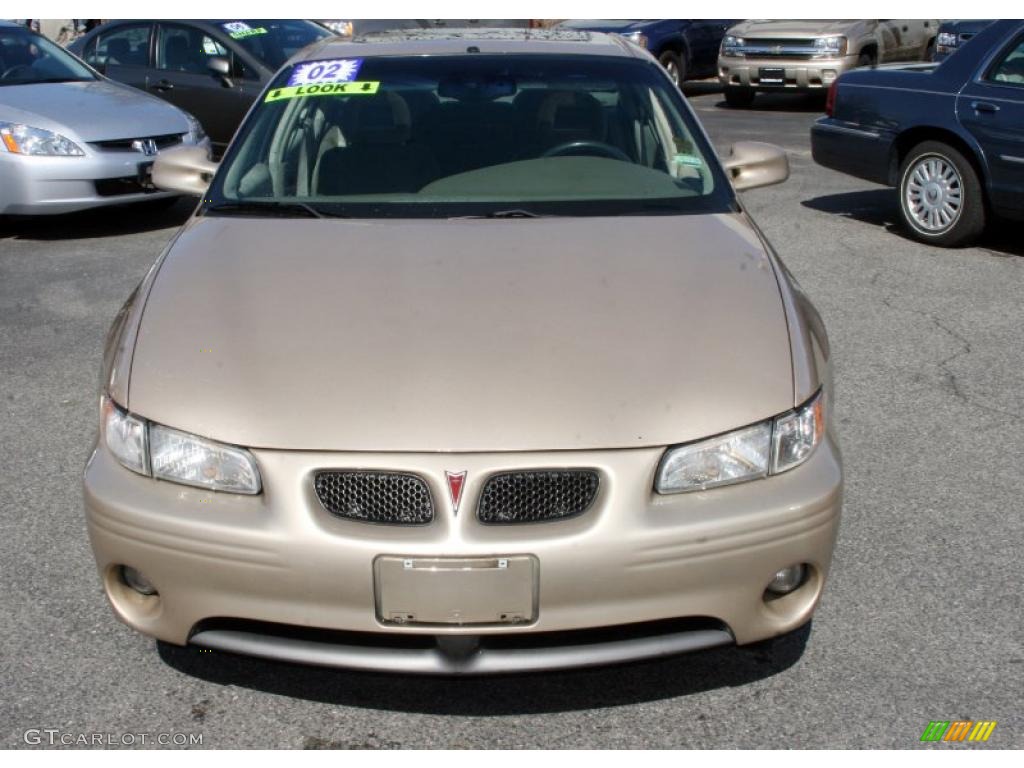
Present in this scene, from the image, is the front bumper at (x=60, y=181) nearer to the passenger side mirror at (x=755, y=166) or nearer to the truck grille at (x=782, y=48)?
the passenger side mirror at (x=755, y=166)

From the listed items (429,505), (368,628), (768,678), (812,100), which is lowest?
(812,100)

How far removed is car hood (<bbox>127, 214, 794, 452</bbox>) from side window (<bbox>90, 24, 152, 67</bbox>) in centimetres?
892

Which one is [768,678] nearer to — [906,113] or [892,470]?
[892,470]

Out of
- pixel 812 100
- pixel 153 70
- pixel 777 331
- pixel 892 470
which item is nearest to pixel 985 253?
pixel 892 470

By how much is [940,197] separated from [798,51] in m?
7.94

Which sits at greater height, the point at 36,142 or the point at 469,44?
the point at 469,44

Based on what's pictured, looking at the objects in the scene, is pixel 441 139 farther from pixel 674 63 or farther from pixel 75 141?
pixel 674 63

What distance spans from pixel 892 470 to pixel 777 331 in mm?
1658

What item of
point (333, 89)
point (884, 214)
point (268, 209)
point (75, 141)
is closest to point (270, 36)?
point (75, 141)

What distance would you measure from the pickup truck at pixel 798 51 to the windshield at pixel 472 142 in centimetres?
1173

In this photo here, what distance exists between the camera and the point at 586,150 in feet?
14.3

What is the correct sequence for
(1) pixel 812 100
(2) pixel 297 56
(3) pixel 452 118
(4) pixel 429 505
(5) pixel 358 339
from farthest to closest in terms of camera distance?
(1) pixel 812 100 < (2) pixel 297 56 < (3) pixel 452 118 < (5) pixel 358 339 < (4) pixel 429 505

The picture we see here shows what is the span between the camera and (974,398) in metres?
5.45

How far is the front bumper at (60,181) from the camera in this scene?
8.63m
